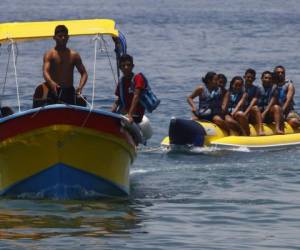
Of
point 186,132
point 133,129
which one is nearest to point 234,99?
point 186,132

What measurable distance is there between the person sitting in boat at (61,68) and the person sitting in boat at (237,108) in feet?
17.8

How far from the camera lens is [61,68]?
14273mm

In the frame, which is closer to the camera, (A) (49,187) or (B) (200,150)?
(A) (49,187)

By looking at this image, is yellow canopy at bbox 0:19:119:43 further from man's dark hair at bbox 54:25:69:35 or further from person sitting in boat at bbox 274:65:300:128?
person sitting in boat at bbox 274:65:300:128

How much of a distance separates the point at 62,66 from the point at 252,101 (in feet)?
19.4

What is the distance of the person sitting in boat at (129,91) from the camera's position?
14859 mm

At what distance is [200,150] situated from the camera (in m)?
19.1

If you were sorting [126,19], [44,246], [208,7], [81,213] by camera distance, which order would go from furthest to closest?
[208,7]
[126,19]
[81,213]
[44,246]

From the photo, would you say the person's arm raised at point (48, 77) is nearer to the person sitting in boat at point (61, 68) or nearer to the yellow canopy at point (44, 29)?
the person sitting in boat at point (61, 68)

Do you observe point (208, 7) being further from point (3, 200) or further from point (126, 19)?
point (3, 200)

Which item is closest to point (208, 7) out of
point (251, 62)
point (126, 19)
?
point (126, 19)

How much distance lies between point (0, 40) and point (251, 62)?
21.9 metres

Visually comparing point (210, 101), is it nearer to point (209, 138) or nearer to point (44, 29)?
point (209, 138)

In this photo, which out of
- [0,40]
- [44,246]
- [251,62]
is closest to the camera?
[44,246]
